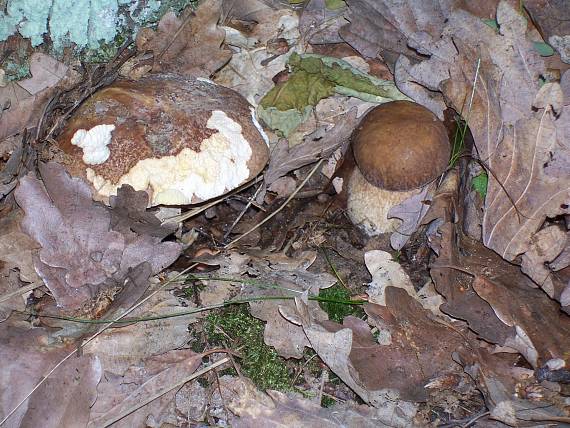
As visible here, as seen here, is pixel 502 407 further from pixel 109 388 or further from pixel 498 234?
pixel 109 388

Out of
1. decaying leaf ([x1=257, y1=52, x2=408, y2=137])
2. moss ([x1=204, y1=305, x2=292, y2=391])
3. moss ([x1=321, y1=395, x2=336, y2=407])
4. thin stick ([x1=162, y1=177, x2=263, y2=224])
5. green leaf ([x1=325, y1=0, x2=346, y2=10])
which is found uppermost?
green leaf ([x1=325, y1=0, x2=346, y2=10])

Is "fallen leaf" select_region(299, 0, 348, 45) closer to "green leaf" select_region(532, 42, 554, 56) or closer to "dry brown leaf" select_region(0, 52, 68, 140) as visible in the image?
"green leaf" select_region(532, 42, 554, 56)

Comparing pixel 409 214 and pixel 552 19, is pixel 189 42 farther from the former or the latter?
pixel 552 19

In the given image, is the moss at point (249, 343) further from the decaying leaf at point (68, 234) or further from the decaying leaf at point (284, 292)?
the decaying leaf at point (68, 234)

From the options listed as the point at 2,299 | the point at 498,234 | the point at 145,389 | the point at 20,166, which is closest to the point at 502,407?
the point at 498,234

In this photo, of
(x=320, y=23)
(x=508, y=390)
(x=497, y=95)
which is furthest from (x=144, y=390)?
(x=320, y=23)

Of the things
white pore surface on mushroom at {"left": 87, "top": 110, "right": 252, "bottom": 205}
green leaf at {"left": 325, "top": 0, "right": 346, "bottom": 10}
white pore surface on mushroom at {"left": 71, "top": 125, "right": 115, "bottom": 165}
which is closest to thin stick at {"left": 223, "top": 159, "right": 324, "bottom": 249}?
white pore surface on mushroom at {"left": 87, "top": 110, "right": 252, "bottom": 205}

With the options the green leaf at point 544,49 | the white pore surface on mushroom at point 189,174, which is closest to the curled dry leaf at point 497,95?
the green leaf at point 544,49
